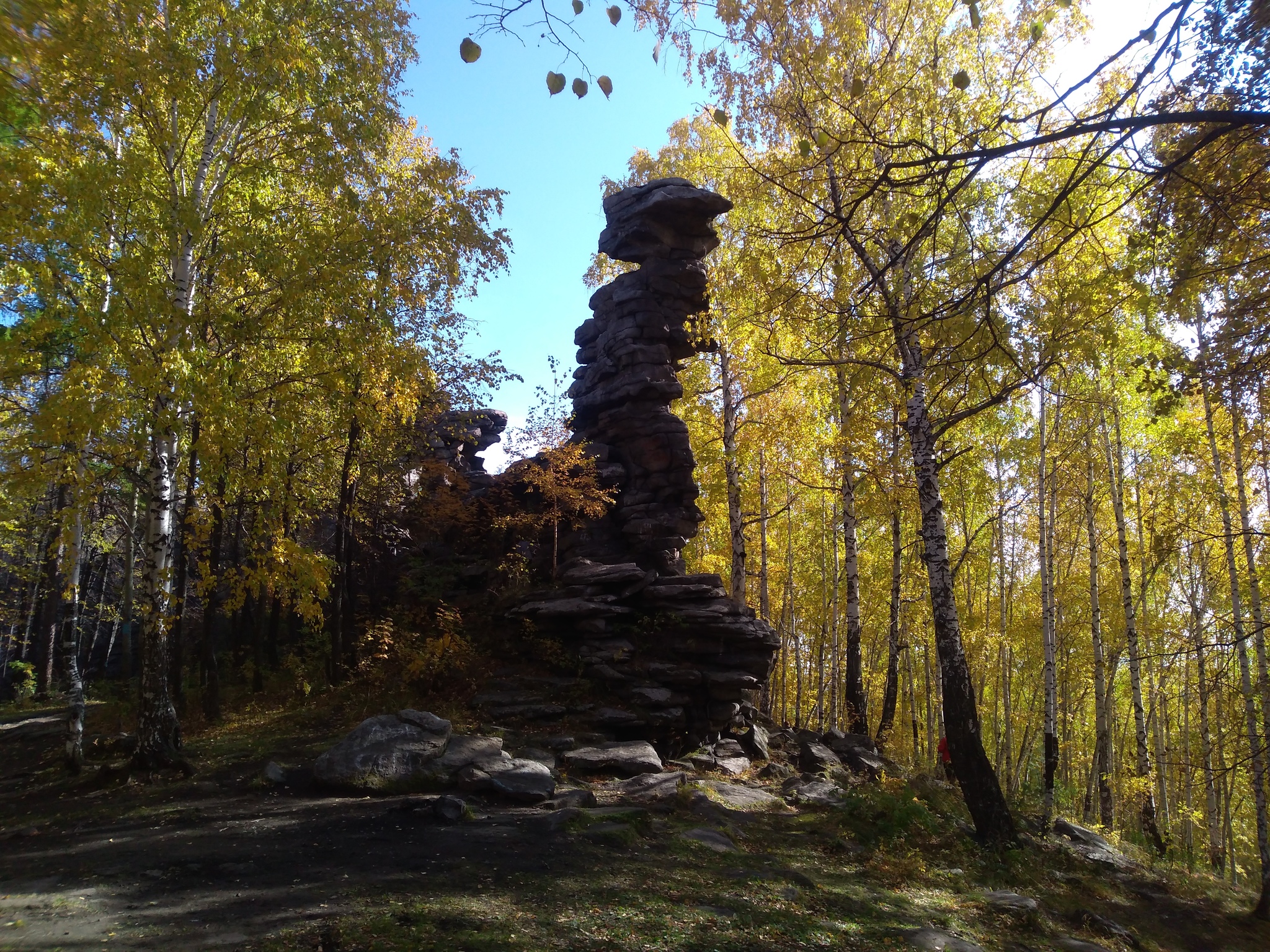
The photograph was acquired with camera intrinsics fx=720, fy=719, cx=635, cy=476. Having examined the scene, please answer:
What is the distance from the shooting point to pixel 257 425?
8.89 metres

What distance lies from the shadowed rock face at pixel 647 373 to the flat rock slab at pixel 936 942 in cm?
1090

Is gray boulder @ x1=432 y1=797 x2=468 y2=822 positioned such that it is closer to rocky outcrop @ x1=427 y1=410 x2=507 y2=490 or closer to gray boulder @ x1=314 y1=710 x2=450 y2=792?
gray boulder @ x1=314 y1=710 x2=450 y2=792

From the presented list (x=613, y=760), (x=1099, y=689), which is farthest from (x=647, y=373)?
(x=1099, y=689)

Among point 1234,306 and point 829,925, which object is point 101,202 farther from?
point 1234,306

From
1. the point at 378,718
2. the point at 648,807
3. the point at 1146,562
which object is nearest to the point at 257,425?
the point at 378,718

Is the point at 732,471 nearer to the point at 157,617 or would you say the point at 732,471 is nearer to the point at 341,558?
the point at 341,558

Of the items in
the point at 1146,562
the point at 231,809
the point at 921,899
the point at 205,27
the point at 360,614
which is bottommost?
the point at 921,899

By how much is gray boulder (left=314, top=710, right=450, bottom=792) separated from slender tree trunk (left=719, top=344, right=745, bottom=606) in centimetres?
826

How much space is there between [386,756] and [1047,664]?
12.5 m

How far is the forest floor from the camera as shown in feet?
16.1

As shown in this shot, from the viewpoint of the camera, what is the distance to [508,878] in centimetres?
605

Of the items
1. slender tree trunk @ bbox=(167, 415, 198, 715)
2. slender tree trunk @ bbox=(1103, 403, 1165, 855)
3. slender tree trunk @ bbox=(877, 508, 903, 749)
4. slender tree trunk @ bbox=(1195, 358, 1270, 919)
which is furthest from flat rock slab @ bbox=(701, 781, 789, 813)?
slender tree trunk @ bbox=(167, 415, 198, 715)

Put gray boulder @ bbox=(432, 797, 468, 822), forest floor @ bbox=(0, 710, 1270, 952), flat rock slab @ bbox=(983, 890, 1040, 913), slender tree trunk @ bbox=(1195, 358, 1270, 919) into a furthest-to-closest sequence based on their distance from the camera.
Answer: slender tree trunk @ bbox=(1195, 358, 1270, 919) → gray boulder @ bbox=(432, 797, 468, 822) → flat rock slab @ bbox=(983, 890, 1040, 913) → forest floor @ bbox=(0, 710, 1270, 952)

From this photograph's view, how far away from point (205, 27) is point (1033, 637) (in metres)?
27.8
